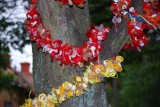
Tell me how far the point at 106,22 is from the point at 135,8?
162 inches

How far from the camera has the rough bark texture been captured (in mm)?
3256

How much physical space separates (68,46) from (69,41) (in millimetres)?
70

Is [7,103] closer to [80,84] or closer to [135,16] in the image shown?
[80,84]

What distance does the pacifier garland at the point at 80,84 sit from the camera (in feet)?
10.4

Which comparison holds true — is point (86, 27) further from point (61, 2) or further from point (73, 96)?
point (73, 96)

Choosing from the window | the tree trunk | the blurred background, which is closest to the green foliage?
the blurred background

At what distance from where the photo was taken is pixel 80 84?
3186 millimetres

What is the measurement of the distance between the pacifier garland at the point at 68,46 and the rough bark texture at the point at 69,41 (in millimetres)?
59

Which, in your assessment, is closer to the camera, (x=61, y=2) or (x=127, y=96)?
(x=61, y=2)

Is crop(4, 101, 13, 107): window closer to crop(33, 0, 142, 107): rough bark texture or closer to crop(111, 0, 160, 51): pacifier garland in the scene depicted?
crop(33, 0, 142, 107): rough bark texture

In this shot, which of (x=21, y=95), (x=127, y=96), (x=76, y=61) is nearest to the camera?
(x=76, y=61)

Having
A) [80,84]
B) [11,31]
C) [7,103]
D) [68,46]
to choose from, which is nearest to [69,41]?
[68,46]

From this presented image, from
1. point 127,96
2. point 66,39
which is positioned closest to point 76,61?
point 66,39

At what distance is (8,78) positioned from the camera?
36.1 ft
